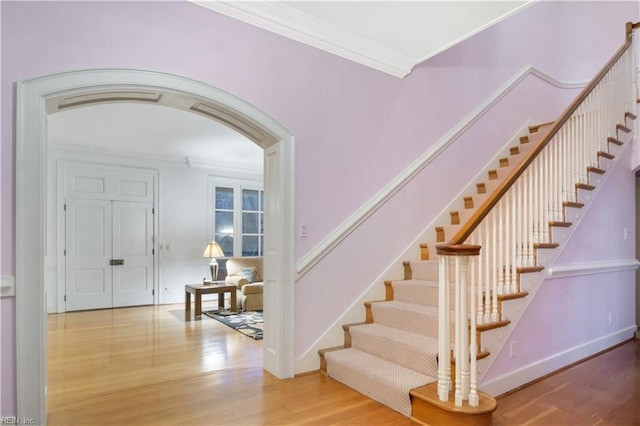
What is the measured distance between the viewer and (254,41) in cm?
313

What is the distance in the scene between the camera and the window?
7.88 metres

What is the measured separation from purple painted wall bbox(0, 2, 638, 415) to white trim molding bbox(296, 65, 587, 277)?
2.6 inches

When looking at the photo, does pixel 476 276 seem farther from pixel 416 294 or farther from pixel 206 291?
pixel 206 291

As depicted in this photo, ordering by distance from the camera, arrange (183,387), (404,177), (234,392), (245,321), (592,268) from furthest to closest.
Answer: (245,321) < (404,177) < (592,268) < (183,387) < (234,392)

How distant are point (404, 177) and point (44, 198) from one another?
3.07 m

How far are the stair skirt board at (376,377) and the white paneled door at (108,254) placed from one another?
5000mm

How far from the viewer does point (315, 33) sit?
3375 millimetres

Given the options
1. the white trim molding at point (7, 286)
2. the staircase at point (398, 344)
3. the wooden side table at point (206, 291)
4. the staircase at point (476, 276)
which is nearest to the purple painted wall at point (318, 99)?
the white trim molding at point (7, 286)

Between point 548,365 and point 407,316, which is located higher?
point 407,316

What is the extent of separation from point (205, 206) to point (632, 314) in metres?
6.90

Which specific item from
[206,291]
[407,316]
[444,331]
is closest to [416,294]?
[407,316]

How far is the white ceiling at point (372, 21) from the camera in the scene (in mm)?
3012

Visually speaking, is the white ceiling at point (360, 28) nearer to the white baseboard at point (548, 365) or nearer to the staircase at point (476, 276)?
the staircase at point (476, 276)

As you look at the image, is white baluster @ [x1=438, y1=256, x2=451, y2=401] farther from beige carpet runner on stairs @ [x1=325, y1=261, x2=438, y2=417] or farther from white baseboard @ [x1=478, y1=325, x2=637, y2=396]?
white baseboard @ [x1=478, y1=325, x2=637, y2=396]
